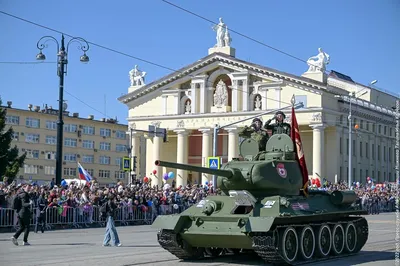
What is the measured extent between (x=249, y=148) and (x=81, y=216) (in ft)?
45.5

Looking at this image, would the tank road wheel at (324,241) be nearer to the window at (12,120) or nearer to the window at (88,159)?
the window at (12,120)

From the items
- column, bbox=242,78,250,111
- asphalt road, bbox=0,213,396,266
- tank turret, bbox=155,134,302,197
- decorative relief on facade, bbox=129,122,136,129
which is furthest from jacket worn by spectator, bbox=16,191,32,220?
decorative relief on facade, bbox=129,122,136,129

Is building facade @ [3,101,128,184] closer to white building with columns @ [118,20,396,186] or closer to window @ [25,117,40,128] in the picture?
window @ [25,117,40,128]

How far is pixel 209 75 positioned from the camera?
72.2 m

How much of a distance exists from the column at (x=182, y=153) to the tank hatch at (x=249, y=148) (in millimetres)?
53353

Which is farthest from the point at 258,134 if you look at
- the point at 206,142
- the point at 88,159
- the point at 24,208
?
the point at 88,159

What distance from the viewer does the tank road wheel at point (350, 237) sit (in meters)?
18.9

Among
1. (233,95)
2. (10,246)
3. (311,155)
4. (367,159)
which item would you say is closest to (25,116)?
(233,95)

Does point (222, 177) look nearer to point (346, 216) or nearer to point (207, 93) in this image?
point (346, 216)

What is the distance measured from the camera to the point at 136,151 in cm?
7581

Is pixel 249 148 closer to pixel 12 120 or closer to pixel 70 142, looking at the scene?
pixel 12 120

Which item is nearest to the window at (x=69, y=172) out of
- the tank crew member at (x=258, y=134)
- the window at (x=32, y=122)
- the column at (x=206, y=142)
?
the window at (x=32, y=122)

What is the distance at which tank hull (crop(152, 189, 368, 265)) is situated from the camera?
1557 centimetres

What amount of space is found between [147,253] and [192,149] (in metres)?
59.1
